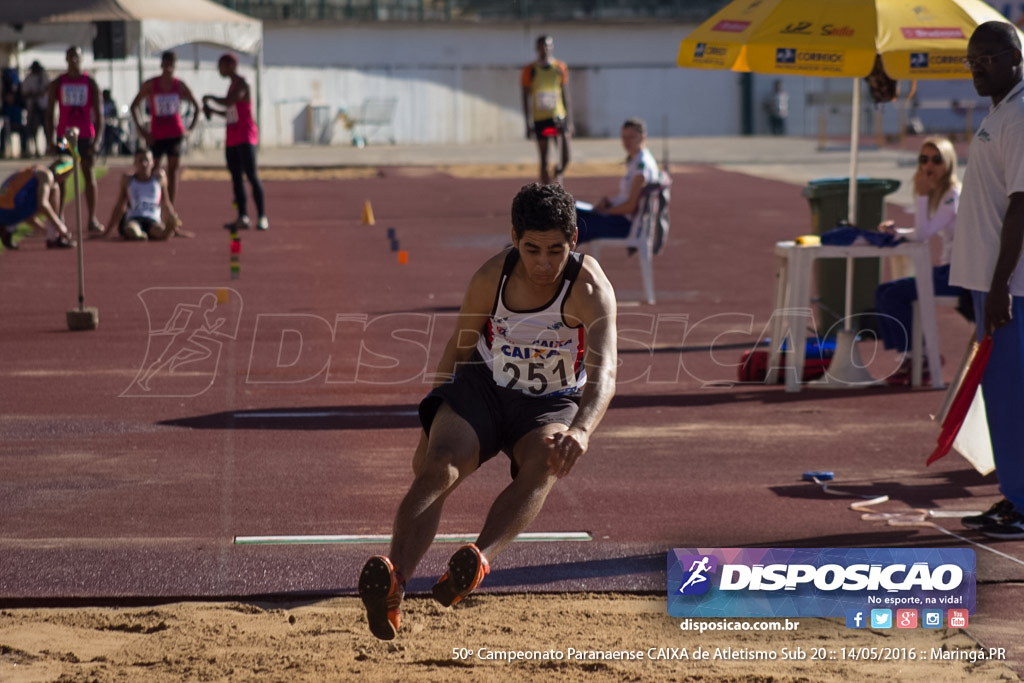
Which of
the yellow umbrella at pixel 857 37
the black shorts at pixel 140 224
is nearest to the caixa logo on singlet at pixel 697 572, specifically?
Result: the yellow umbrella at pixel 857 37

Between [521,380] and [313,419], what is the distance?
12.6ft

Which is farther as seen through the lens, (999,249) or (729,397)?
(729,397)

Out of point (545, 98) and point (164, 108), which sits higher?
point (545, 98)

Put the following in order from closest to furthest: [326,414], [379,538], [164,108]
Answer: [379,538]
[326,414]
[164,108]

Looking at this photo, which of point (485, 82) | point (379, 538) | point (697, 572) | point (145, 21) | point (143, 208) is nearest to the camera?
point (697, 572)

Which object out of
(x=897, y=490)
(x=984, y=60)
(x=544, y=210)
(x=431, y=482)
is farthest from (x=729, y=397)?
(x=431, y=482)

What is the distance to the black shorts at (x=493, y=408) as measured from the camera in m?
5.38

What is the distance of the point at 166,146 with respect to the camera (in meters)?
18.5

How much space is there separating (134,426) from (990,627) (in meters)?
5.41

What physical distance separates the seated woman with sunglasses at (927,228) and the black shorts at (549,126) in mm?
11460

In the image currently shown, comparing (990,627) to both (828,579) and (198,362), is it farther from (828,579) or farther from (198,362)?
(198,362)

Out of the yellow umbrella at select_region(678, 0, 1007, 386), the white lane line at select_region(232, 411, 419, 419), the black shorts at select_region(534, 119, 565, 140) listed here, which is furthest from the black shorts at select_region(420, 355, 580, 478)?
the black shorts at select_region(534, 119, 565, 140)

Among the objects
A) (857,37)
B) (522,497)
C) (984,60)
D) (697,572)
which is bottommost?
(697,572)

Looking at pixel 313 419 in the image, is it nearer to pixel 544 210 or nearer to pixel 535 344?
pixel 535 344
